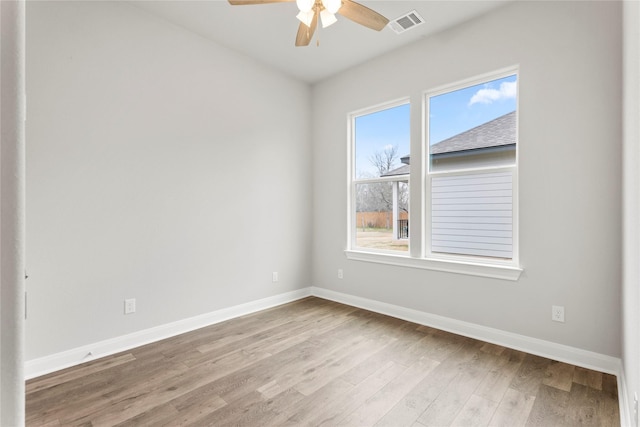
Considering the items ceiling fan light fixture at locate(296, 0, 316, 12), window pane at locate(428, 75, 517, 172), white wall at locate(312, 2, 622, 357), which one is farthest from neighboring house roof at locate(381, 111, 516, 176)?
ceiling fan light fixture at locate(296, 0, 316, 12)

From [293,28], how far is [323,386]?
315 cm

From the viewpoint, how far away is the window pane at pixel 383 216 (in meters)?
3.51

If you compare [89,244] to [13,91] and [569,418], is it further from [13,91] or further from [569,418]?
[569,418]

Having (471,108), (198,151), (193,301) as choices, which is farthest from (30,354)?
(471,108)

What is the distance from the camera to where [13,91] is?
19.8 inches

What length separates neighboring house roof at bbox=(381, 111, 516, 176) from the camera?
2.78 meters

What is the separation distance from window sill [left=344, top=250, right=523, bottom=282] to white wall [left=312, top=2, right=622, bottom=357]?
6 centimetres

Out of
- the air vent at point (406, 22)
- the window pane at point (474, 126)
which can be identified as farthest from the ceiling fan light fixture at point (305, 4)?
the window pane at point (474, 126)

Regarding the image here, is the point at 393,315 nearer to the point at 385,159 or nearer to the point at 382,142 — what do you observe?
the point at 385,159

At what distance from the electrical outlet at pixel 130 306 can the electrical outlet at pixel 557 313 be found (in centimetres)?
349

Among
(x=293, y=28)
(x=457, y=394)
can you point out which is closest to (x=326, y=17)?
(x=293, y=28)

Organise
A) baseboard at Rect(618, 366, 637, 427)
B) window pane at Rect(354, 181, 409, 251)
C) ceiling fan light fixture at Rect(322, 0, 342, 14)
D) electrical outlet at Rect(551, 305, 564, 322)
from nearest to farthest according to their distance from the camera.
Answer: baseboard at Rect(618, 366, 637, 427) < ceiling fan light fixture at Rect(322, 0, 342, 14) < electrical outlet at Rect(551, 305, 564, 322) < window pane at Rect(354, 181, 409, 251)

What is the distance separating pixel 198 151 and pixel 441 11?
8.64 feet

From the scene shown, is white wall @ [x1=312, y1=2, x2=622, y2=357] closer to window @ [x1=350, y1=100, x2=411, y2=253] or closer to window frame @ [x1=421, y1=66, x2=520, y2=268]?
window frame @ [x1=421, y1=66, x2=520, y2=268]
